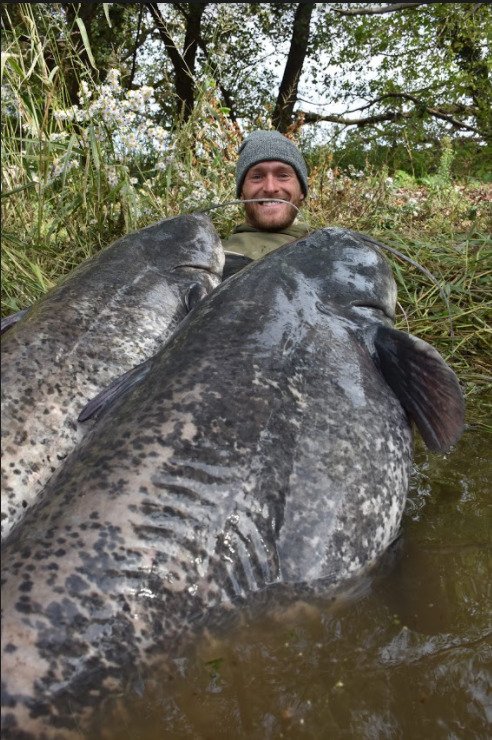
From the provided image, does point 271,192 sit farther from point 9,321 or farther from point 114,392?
point 114,392

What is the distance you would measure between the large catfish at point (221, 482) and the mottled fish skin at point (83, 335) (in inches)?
14.4

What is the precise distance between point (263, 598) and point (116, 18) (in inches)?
417

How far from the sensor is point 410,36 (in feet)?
43.4

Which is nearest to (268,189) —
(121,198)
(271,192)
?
(271,192)

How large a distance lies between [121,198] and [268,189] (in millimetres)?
1058

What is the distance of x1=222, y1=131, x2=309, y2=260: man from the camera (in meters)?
4.37

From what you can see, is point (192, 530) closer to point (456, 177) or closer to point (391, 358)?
point (391, 358)

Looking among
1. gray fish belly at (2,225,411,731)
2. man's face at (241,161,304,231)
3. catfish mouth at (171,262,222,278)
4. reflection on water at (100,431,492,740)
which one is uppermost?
man's face at (241,161,304,231)

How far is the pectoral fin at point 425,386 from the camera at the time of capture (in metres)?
2.04

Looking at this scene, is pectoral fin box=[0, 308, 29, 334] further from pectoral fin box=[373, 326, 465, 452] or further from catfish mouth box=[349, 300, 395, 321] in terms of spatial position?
pectoral fin box=[373, 326, 465, 452]

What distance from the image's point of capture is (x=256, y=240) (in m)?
4.30

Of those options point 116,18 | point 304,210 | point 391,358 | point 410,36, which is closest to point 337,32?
point 410,36

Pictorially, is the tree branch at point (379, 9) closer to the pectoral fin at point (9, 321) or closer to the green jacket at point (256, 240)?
the green jacket at point (256, 240)

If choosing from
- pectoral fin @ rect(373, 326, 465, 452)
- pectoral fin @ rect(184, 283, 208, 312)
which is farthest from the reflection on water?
pectoral fin @ rect(184, 283, 208, 312)
